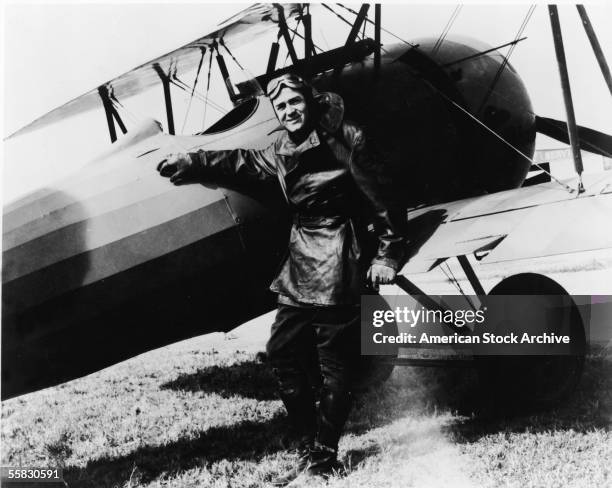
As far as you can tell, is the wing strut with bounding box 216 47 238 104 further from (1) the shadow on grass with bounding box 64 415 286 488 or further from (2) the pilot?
(1) the shadow on grass with bounding box 64 415 286 488

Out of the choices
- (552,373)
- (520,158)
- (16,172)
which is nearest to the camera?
(16,172)

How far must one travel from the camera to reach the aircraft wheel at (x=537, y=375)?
4074mm

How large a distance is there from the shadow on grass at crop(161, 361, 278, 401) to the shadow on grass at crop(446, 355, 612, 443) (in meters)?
1.68

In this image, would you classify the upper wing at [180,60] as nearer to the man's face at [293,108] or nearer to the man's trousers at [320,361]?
the man's face at [293,108]

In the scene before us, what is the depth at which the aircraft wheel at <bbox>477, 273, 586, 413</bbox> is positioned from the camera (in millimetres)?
4074

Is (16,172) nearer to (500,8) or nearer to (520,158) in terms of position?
(500,8)

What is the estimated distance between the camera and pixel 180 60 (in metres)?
4.93

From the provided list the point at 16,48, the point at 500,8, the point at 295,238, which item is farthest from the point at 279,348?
the point at 500,8

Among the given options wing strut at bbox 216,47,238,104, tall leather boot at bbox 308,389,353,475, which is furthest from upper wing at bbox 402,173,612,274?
wing strut at bbox 216,47,238,104

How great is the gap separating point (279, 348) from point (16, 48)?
8.36ft

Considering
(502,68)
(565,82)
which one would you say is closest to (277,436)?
(565,82)

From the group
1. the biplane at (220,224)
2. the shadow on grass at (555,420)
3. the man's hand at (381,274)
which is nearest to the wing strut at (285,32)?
the biplane at (220,224)

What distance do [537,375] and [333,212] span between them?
206 centimetres

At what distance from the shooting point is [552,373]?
4.12 meters
